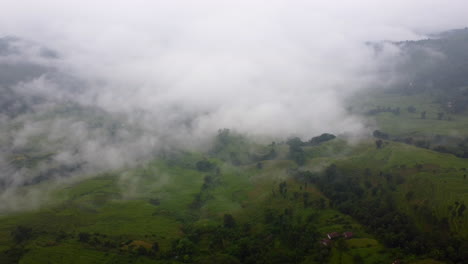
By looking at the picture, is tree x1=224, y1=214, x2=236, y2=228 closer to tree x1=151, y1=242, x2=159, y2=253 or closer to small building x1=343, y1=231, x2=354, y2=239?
tree x1=151, y1=242, x2=159, y2=253

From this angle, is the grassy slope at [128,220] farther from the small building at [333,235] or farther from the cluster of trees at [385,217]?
the cluster of trees at [385,217]

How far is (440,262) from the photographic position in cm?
10962

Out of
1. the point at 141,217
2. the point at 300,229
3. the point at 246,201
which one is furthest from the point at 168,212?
the point at 300,229

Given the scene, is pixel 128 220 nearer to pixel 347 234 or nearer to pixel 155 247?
pixel 155 247

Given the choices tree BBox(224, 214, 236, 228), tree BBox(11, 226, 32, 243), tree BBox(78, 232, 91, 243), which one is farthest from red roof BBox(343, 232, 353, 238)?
tree BBox(11, 226, 32, 243)

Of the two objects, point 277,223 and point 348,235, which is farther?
point 277,223

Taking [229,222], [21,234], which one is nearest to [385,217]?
[229,222]

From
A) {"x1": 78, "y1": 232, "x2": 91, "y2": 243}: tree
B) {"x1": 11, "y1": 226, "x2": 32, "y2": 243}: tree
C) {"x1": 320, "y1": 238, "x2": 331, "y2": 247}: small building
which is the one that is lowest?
{"x1": 320, "y1": 238, "x2": 331, "y2": 247}: small building

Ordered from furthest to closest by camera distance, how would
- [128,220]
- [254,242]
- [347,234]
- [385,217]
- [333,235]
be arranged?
[128,220] → [385,217] → [254,242] → [333,235] → [347,234]

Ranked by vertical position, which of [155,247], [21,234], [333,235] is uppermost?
[21,234]

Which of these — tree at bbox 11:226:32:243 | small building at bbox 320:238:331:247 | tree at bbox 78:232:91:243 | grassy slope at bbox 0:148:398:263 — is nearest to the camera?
small building at bbox 320:238:331:247

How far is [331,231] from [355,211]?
880 inches

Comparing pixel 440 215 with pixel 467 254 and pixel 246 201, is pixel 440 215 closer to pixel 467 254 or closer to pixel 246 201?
pixel 467 254

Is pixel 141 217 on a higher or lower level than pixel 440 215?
higher
